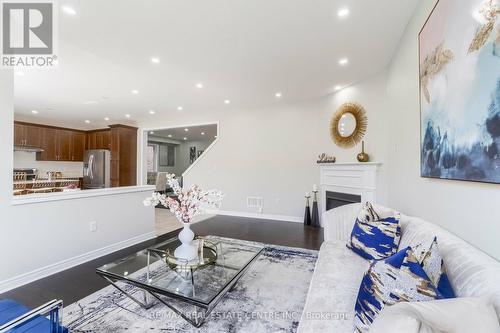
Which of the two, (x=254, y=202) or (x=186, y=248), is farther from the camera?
(x=254, y=202)

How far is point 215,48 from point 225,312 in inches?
110

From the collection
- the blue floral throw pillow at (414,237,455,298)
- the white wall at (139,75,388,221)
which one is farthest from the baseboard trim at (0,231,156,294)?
the blue floral throw pillow at (414,237,455,298)

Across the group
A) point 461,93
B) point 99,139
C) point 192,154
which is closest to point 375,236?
point 461,93

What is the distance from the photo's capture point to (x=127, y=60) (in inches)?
120

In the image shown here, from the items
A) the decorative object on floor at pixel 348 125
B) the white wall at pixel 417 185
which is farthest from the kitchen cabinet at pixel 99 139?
the white wall at pixel 417 185

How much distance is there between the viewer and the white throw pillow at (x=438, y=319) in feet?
2.04

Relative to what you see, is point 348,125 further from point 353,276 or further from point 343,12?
point 353,276

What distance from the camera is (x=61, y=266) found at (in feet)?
8.18

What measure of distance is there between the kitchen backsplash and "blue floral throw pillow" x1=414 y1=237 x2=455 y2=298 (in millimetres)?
8664

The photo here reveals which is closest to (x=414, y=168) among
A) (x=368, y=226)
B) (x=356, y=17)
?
(x=368, y=226)

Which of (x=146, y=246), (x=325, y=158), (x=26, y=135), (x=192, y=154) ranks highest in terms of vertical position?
(x=26, y=135)

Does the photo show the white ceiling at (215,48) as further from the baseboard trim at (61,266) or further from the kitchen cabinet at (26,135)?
the baseboard trim at (61,266)

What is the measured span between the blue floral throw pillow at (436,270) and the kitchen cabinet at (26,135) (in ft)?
27.6

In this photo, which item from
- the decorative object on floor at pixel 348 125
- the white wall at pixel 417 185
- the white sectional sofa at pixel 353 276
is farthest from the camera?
the decorative object on floor at pixel 348 125
